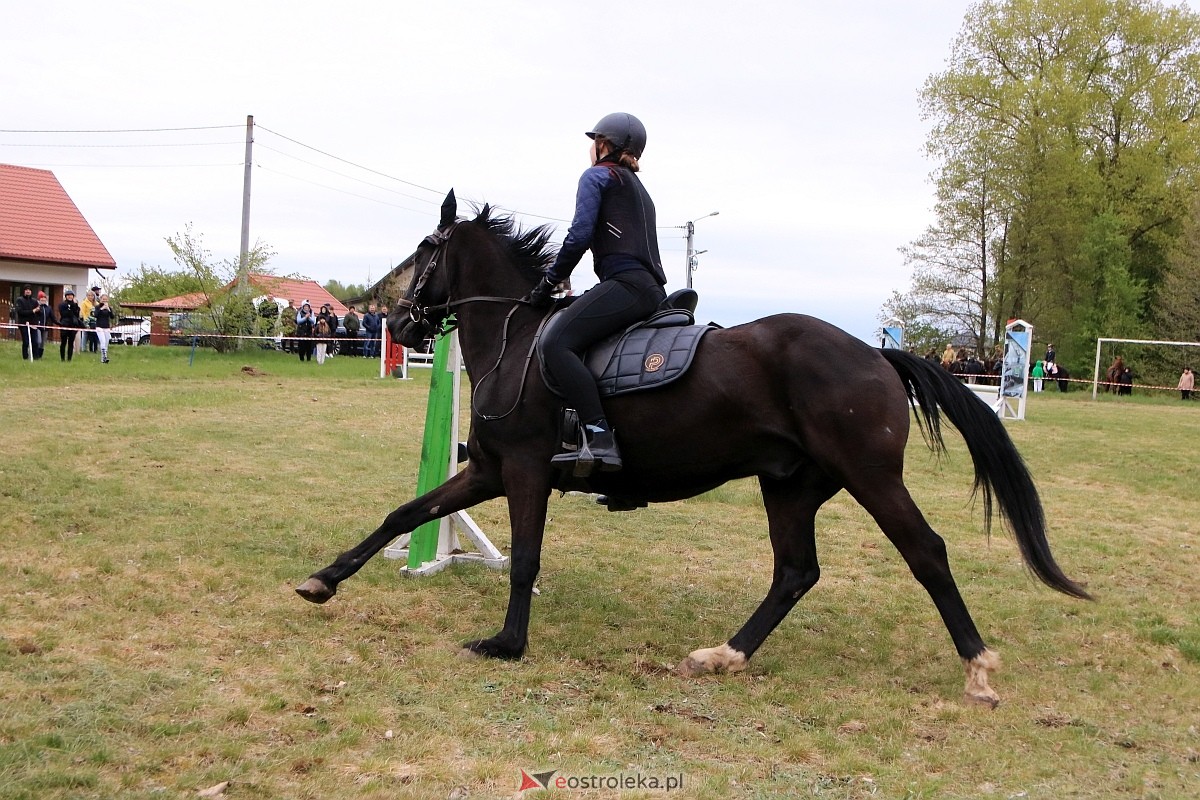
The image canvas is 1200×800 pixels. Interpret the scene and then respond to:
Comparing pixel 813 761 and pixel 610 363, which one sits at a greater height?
pixel 610 363

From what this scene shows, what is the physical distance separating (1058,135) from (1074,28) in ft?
18.0

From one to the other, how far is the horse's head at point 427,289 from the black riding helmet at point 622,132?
121 cm

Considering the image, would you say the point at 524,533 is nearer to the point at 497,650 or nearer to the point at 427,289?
the point at 497,650

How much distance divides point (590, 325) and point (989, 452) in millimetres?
2424

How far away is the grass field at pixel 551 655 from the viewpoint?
4172 mm

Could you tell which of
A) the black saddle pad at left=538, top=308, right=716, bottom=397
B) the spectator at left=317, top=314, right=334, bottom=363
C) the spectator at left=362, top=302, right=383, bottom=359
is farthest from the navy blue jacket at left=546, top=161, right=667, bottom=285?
the spectator at left=362, top=302, right=383, bottom=359

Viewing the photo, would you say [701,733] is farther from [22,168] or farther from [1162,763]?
[22,168]

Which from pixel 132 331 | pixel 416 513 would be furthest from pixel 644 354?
pixel 132 331

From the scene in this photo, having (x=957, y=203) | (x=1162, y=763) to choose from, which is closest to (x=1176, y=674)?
(x=1162, y=763)

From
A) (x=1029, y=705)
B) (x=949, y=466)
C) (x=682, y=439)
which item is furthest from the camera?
(x=949, y=466)

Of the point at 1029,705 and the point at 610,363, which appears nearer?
the point at 1029,705

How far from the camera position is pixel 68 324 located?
2592cm

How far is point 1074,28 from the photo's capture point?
46.9 metres

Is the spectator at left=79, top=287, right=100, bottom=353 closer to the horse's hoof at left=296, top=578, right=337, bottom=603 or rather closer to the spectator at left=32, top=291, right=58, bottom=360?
the spectator at left=32, top=291, right=58, bottom=360
